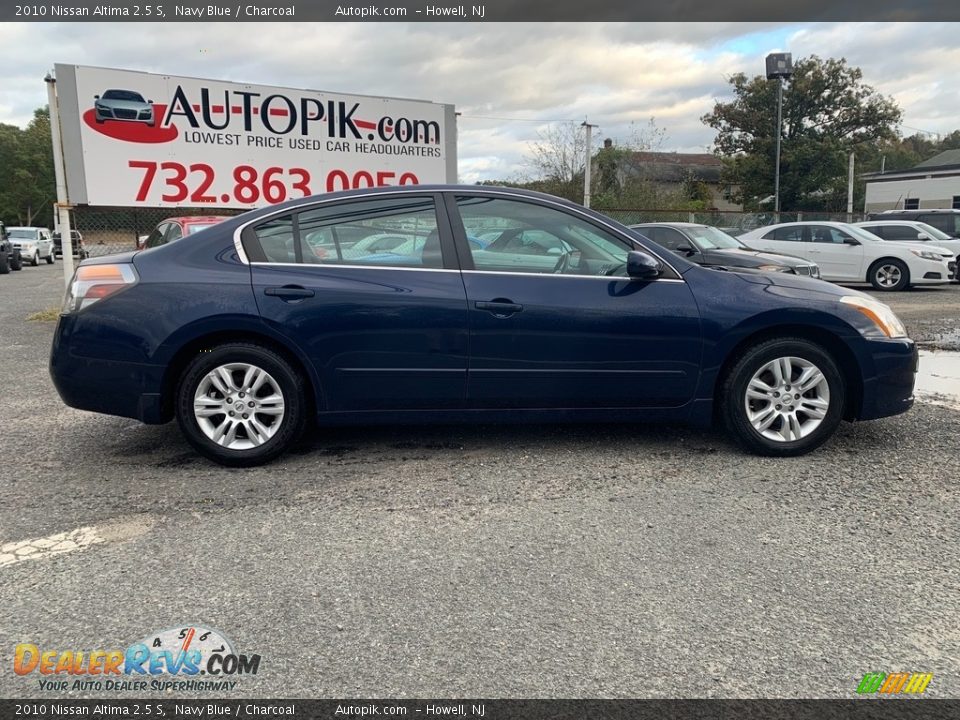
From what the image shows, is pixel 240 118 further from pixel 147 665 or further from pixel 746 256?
pixel 147 665

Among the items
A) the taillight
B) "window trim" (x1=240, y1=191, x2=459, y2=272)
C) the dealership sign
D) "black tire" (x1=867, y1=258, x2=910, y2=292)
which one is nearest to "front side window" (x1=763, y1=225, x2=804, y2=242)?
"black tire" (x1=867, y1=258, x2=910, y2=292)

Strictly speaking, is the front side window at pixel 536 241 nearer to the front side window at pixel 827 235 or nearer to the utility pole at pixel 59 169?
the utility pole at pixel 59 169

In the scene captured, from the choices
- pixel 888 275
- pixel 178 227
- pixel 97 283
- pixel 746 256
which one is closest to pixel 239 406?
pixel 97 283

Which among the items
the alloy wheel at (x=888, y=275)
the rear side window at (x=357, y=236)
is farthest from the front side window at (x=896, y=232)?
the rear side window at (x=357, y=236)

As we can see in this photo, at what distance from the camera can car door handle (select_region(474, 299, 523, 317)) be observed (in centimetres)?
395

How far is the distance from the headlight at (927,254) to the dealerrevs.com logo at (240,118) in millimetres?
10335

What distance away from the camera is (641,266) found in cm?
397

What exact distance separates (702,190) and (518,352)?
48.4 meters

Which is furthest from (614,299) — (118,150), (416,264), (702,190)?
(702,190)

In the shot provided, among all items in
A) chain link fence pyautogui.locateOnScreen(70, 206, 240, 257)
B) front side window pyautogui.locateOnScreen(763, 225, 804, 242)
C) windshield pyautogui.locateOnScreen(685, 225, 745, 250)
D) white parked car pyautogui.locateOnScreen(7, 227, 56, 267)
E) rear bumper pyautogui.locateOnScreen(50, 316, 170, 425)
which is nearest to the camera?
rear bumper pyautogui.locateOnScreen(50, 316, 170, 425)

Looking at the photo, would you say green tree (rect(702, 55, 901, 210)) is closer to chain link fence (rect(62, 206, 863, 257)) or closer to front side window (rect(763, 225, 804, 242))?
front side window (rect(763, 225, 804, 242))

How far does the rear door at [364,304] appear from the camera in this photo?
3898 millimetres

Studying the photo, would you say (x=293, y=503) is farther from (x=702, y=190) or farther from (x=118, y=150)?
(x=702, y=190)

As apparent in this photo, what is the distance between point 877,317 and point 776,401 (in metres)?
0.79
